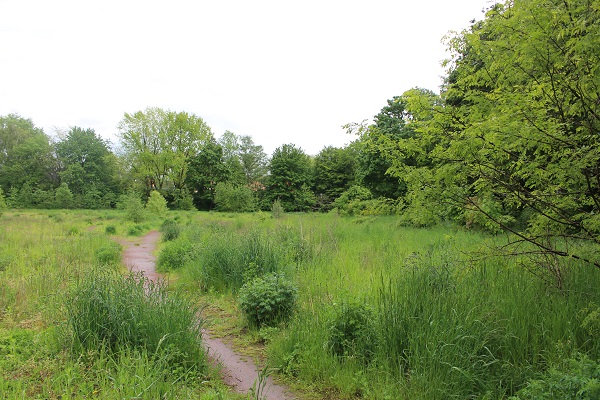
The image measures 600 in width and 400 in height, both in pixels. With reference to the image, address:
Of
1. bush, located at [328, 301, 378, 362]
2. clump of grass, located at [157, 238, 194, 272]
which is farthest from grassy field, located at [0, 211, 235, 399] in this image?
clump of grass, located at [157, 238, 194, 272]

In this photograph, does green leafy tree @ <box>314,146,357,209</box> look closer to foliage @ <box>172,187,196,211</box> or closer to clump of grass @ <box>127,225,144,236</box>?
foliage @ <box>172,187,196,211</box>

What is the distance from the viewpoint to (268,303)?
5414 millimetres

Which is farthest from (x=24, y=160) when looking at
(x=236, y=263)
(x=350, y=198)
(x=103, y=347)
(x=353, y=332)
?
(x=353, y=332)

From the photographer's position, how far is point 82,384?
3.16 m

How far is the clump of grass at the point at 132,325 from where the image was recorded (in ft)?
12.8

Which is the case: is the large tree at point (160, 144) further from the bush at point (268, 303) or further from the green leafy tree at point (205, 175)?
the bush at point (268, 303)

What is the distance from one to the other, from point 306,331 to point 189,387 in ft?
5.27

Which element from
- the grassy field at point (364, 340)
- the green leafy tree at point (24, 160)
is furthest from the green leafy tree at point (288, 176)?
the grassy field at point (364, 340)

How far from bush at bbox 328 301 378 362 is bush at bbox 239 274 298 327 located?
118 centimetres

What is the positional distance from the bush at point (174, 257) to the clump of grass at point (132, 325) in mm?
5166

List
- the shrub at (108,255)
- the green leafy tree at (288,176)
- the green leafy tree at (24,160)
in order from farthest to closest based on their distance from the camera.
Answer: the green leafy tree at (24,160), the green leafy tree at (288,176), the shrub at (108,255)

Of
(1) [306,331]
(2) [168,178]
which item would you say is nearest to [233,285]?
(1) [306,331]

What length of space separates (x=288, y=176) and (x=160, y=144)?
22.6 m

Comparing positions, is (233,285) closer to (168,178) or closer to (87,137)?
(168,178)
